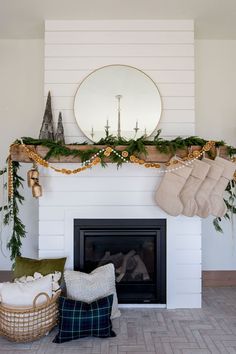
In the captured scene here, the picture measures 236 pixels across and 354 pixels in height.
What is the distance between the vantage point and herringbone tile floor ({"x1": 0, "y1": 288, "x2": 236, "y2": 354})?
2115mm

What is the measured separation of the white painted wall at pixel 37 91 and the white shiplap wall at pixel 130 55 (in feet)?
1.64

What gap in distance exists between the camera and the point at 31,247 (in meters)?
3.25

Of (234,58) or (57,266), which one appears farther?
(234,58)

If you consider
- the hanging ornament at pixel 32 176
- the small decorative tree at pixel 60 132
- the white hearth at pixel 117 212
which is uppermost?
the small decorative tree at pixel 60 132

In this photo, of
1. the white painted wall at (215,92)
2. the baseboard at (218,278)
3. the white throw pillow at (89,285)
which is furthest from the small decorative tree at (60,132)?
the baseboard at (218,278)

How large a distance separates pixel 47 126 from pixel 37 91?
722mm

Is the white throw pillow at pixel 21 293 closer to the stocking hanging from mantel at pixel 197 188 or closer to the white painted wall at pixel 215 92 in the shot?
the stocking hanging from mantel at pixel 197 188

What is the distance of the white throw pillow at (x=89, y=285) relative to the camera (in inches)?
94.8

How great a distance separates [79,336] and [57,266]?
546 millimetres

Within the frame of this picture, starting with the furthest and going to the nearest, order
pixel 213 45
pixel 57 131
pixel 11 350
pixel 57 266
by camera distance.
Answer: pixel 213 45
pixel 57 131
pixel 57 266
pixel 11 350

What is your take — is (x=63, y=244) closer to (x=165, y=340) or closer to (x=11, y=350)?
(x=11, y=350)

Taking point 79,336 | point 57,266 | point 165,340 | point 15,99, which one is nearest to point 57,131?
point 15,99

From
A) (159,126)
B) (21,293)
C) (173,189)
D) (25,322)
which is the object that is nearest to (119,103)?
(159,126)

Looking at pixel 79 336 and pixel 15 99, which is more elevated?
pixel 15 99
